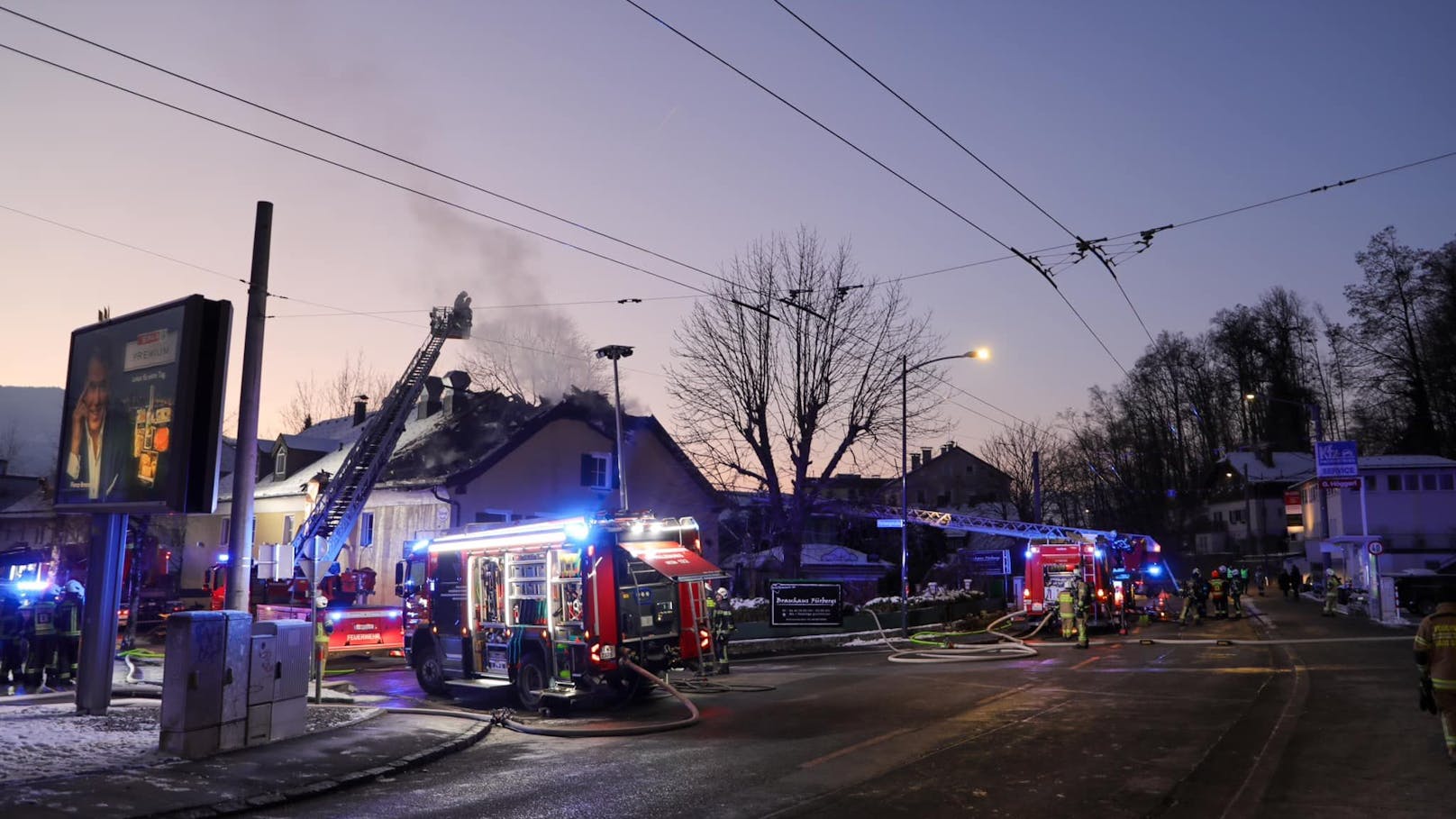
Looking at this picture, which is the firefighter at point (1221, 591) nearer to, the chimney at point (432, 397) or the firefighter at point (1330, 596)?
the firefighter at point (1330, 596)

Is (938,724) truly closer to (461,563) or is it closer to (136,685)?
(461,563)

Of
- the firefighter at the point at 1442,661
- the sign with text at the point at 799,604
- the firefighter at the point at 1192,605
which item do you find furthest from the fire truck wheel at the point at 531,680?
the firefighter at the point at 1192,605

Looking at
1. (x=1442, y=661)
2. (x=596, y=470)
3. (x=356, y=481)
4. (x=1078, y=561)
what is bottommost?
(x=1442, y=661)

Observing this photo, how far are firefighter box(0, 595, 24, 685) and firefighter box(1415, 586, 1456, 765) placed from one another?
60.4ft

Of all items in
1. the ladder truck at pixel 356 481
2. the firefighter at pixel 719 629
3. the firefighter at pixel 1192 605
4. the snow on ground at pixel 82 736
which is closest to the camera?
the snow on ground at pixel 82 736

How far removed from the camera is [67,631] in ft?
52.4

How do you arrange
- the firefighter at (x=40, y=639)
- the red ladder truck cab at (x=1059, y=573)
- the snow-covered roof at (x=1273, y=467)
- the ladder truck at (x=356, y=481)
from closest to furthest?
the firefighter at (x=40, y=639) < the ladder truck at (x=356, y=481) < the red ladder truck cab at (x=1059, y=573) < the snow-covered roof at (x=1273, y=467)

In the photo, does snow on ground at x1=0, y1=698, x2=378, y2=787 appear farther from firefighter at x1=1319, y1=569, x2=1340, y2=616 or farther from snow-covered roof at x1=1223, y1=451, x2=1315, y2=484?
snow-covered roof at x1=1223, y1=451, x2=1315, y2=484

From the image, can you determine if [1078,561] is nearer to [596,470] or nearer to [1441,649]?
[596,470]

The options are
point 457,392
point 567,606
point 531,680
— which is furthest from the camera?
point 457,392

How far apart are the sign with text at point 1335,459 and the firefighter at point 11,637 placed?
35.0m

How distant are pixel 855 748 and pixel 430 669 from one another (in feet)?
29.1

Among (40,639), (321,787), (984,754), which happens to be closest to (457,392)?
(40,639)

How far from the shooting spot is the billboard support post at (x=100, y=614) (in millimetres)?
12445
